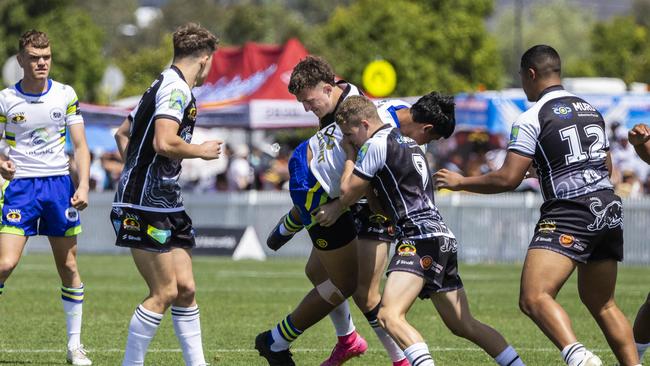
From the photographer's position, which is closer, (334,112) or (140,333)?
(140,333)

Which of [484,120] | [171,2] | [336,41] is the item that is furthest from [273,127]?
[171,2]

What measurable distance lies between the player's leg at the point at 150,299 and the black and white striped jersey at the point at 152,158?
328 mm

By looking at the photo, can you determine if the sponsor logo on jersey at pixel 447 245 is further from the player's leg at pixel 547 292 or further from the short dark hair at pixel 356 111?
the short dark hair at pixel 356 111

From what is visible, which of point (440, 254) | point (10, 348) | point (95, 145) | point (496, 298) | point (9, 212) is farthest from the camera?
point (95, 145)

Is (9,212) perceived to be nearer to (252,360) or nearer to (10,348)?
(10,348)

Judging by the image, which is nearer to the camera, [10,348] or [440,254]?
[440,254]

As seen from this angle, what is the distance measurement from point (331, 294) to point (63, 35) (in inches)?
1470

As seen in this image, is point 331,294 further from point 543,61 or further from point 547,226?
point 543,61

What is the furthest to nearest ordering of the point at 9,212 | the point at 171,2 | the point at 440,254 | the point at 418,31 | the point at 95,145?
the point at 171,2, the point at 418,31, the point at 95,145, the point at 9,212, the point at 440,254

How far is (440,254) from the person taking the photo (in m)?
7.92

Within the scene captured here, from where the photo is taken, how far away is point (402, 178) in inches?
312

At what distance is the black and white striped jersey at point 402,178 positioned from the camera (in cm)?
788

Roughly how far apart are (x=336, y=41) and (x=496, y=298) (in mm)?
35736

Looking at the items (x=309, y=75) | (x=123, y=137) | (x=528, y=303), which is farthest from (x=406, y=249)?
(x=123, y=137)
